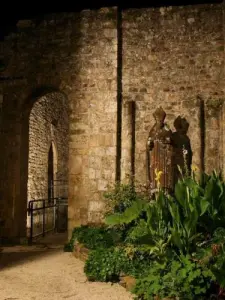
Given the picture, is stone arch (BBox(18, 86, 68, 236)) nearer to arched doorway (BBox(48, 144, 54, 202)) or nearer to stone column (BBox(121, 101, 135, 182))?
stone column (BBox(121, 101, 135, 182))

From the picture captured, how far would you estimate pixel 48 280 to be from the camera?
496 cm

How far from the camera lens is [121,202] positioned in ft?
20.9

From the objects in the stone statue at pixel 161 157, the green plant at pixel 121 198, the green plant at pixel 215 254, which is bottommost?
the green plant at pixel 215 254

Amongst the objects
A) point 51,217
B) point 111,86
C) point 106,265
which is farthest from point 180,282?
point 51,217

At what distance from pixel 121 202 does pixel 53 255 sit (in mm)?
1741

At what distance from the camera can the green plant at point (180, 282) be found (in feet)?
11.6

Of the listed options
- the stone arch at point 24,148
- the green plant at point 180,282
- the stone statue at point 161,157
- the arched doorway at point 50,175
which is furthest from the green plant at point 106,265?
the arched doorway at point 50,175

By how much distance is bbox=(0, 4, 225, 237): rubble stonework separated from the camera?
25.9 feet

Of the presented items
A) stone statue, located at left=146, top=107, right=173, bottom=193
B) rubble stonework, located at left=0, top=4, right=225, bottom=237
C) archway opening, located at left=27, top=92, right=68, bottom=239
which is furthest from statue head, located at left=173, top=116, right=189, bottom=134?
archway opening, located at left=27, top=92, right=68, bottom=239

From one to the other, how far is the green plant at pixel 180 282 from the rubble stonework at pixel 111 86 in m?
4.08

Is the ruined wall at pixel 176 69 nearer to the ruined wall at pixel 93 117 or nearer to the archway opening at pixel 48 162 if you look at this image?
the ruined wall at pixel 93 117

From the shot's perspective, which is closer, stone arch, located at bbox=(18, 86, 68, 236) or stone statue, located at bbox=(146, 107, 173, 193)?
stone statue, located at bbox=(146, 107, 173, 193)

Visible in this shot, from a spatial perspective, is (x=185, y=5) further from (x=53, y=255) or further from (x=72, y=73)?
(x=53, y=255)

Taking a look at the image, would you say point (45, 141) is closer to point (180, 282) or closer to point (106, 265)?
point (106, 265)
